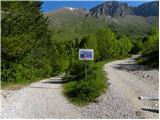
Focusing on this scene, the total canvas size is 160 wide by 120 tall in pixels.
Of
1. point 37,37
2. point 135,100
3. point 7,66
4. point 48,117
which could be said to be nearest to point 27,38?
point 7,66

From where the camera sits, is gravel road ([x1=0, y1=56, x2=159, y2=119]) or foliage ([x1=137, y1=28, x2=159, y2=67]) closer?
gravel road ([x1=0, y1=56, x2=159, y2=119])

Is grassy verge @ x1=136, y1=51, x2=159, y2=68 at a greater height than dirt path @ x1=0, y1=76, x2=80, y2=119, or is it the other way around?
dirt path @ x1=0, y1=76, x2=80, y2=119

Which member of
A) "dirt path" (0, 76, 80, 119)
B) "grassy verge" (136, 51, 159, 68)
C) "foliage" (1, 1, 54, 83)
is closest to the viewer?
"dirt path" (0, 76, 80, 119)

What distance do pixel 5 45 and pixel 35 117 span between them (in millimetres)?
20320

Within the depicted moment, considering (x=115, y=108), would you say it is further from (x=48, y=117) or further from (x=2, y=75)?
(x=2, y=75)

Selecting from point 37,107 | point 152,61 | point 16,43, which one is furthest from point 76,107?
point 152,61

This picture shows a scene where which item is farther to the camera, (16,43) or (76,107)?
(16,43)

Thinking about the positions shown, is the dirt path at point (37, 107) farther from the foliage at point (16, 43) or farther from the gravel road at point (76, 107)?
the foliage at point (16, 43)

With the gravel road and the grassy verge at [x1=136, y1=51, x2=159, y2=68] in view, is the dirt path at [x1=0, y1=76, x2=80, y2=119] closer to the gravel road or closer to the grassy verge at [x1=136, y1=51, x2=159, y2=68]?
the gravel road

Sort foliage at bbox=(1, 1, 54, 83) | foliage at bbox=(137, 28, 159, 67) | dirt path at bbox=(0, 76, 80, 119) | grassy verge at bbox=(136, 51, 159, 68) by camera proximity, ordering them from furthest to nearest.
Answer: foliage at bbox=(137, 28, 159, 67) < grassy verge at bbox=(136, 51, 159, 68) < foliage at bbox=(1, 1, 54, 83) < dirt path at bbox=(0, 76, 80, 119)

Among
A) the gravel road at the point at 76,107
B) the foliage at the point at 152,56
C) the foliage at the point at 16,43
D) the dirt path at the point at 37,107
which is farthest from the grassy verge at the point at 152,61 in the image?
the dirt path at the point at 37,107

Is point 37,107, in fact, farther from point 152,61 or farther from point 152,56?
point 152,56

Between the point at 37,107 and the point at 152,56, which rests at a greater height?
the point at 37,107

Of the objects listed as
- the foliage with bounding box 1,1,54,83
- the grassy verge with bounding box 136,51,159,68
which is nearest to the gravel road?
the foliage with bounding box 1,1,54,83
